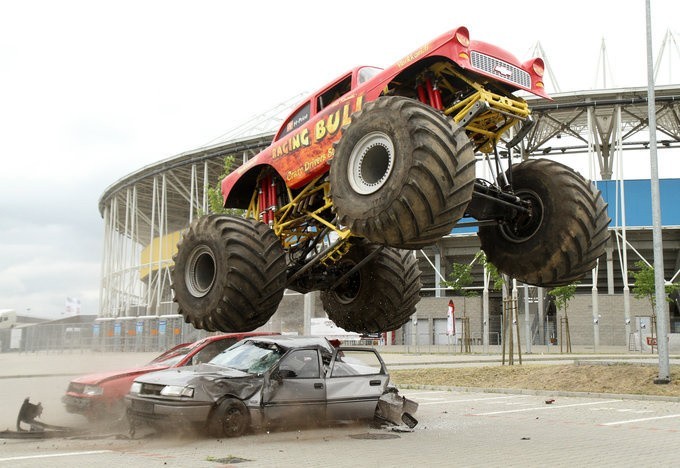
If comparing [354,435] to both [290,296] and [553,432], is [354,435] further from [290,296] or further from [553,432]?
[290,296]

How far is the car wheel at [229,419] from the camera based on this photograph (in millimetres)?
8266

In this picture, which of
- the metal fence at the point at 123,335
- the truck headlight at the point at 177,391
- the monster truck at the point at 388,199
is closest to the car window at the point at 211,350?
the monster truck at the point at 388,199

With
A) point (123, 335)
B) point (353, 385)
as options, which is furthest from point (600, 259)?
point (353, 385)

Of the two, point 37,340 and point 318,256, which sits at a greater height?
point 318,256

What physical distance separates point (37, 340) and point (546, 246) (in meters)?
29.5

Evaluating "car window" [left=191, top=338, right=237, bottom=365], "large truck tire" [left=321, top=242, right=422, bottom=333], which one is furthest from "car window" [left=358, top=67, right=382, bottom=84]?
"car window" [left=191, top=338, right=237, bottom=365]

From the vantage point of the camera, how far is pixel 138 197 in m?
58.8

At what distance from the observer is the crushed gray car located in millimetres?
8195

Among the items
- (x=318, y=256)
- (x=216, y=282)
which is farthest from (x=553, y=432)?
(x=216, y=282)

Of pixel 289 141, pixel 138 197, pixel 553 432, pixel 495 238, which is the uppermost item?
pixel 138 197

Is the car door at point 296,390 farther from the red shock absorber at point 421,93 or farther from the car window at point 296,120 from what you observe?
the red shock absorber at point 421,93

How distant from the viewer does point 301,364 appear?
9.25 m

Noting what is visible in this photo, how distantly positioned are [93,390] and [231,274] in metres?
3.32

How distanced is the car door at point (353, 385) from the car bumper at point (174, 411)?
5.99 ft
